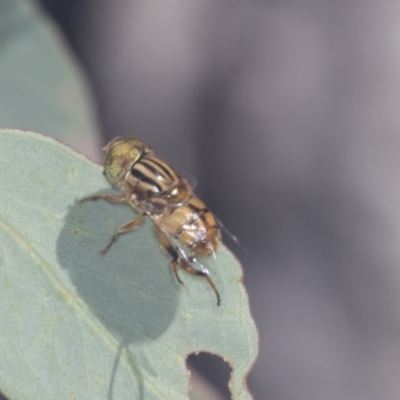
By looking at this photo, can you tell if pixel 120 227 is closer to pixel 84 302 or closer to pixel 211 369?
pixel 84 302

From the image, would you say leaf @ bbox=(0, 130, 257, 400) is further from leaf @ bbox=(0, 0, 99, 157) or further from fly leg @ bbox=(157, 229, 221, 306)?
leaf @ bbox=(0, 0, 99, 157)

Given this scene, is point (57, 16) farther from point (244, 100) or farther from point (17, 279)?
point (17, 279)

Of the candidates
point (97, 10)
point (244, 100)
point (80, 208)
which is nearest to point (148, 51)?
point (97, 10)

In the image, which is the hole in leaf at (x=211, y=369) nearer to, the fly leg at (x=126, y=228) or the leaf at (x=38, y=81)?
the leaf at (x=38, y=81)

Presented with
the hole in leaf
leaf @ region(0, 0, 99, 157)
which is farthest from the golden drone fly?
the hole in leaf

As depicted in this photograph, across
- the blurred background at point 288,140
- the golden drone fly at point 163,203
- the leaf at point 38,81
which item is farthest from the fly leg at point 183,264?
the blurred background at point 288,140
